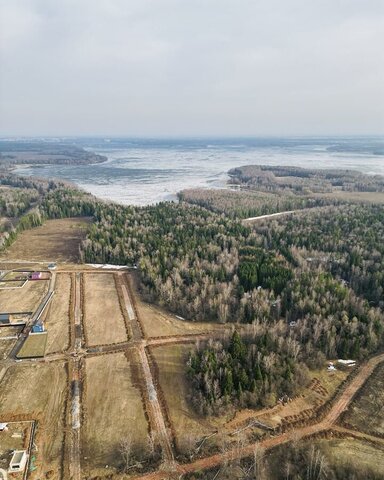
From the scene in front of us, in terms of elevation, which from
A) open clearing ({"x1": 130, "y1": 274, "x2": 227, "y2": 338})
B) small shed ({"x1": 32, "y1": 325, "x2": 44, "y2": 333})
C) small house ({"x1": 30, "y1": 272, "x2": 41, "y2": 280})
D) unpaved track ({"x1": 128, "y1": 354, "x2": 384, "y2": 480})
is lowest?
unpaved track ({"x1": 128, "y1": 354, "x2": 384, "y2": 480})

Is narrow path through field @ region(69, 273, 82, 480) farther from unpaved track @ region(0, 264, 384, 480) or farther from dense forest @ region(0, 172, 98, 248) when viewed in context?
dense forest @ region(0, 172, 98, 248)

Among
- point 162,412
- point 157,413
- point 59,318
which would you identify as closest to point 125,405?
point 157,413

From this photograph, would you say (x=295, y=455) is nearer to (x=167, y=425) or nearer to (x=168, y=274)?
(x=167, y=425)

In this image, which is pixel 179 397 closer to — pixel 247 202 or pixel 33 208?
pixel 247 202

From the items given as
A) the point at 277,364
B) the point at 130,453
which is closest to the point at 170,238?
the point at 277,364

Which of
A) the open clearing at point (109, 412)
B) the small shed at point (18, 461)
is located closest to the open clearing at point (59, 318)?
the open clearing at point (109, 412)

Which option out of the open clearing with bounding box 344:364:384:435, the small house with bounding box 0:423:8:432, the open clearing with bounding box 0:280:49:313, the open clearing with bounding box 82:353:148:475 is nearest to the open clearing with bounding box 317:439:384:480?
the open clearing with bounding box 344:364:384:435
